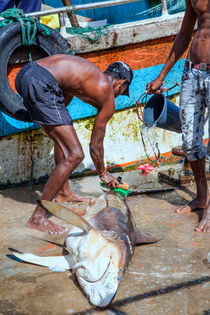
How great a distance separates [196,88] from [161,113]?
25.8 inches

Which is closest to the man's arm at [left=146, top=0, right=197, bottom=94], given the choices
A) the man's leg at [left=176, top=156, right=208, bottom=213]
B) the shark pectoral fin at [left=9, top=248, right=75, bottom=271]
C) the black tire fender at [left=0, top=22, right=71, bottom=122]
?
the man's leg at [left=176, top=156, right=208, bottom=213]

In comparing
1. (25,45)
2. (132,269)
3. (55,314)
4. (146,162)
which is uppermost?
(25,45)

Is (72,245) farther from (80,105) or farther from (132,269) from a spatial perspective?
(80,105)

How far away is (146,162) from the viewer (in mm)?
6305

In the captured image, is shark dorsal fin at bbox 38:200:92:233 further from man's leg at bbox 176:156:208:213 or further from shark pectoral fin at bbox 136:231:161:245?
man's leg at bbox 176:156:208:213

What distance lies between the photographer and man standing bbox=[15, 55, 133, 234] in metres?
4.13

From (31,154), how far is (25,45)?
4.51 feet

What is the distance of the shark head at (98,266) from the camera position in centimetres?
276

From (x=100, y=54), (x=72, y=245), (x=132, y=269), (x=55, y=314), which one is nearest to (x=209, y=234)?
(x=132, y=269)

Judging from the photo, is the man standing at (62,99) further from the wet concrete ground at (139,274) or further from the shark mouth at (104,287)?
the shark mouth at (104,287)

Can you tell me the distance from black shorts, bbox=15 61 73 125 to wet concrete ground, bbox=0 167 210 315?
1.10 meters

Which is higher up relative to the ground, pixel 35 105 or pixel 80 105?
pixel 35 105

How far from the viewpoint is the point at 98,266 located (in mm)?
2848

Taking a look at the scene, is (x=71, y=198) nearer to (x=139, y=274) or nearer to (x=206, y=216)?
(x=206, y=216)
